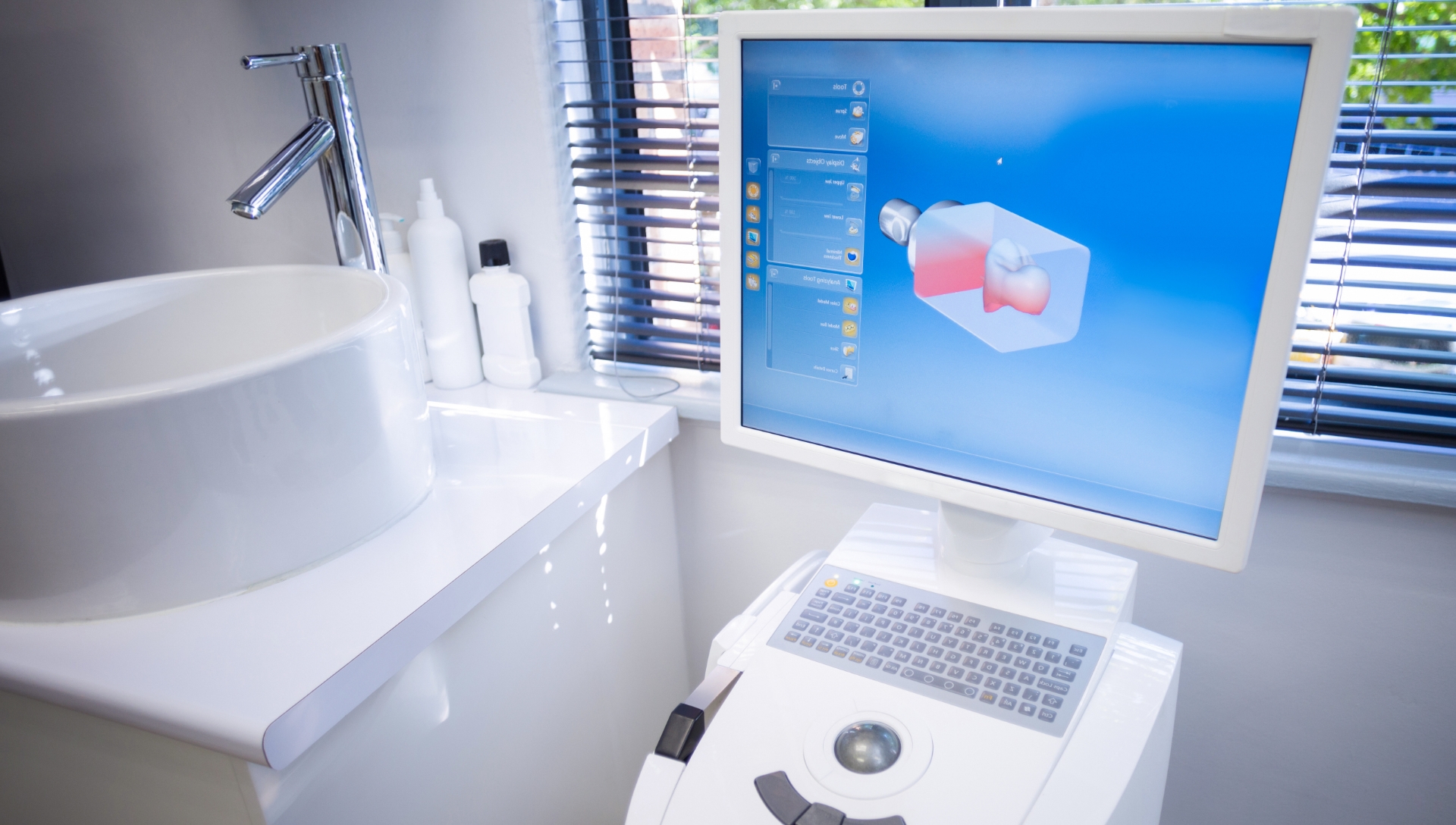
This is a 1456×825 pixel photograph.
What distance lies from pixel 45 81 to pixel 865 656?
5.07ft

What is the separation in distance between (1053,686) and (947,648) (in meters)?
0.08

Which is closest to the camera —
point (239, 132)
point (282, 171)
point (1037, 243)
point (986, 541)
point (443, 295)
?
point (1037, 243)

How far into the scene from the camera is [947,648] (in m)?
0.67

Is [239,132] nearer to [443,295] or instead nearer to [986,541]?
[443,295]

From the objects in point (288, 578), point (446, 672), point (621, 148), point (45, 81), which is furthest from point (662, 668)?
point (45, 81)

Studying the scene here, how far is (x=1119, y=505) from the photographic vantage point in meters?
0.64

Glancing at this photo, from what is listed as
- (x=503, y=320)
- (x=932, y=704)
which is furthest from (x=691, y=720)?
(x=503, y=320)

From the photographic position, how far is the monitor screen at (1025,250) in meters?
0.55

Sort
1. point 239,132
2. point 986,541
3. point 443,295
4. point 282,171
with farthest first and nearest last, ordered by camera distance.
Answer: point 239,132 → point 443,295 → point 282,171 → point 986,541

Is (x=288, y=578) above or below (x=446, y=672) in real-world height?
above

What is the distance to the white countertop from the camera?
619 mm

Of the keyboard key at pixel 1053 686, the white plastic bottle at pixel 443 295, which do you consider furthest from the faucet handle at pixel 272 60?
the keyboard key at pixel 1053 686

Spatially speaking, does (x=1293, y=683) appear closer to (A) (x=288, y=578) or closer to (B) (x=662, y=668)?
(B) (x=662, y=668)

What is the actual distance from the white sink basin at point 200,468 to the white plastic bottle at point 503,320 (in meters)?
0.22
